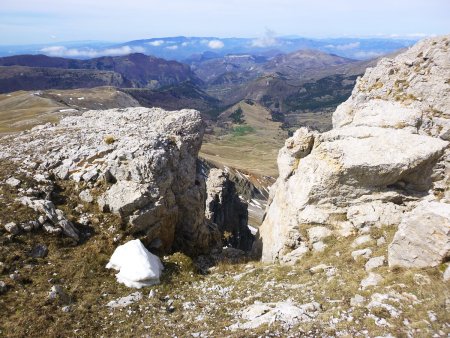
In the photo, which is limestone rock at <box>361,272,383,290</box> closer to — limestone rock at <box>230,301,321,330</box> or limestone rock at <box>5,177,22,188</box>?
limestone rock at <box>230,301,321,330</box>

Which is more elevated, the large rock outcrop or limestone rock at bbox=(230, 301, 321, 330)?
the large rock outcrop

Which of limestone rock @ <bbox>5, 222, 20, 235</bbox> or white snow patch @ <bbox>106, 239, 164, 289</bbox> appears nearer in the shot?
white snow patch @ <bbox>106, 239, 164, 289</bbox>

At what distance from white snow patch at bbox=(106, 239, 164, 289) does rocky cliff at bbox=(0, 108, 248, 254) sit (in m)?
3.26

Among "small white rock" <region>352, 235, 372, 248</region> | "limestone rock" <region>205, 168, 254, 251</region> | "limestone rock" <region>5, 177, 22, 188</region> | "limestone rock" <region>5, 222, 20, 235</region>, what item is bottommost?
"limestone rock" <region>205, 168, 254, 251</region>

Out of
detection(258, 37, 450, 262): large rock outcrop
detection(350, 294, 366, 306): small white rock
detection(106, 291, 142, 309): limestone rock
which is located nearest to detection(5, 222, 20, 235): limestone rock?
detection(106, 291, 142, 309): limestone rock

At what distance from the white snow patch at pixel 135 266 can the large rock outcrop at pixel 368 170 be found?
9.95 m

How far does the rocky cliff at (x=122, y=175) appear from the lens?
93.1ft

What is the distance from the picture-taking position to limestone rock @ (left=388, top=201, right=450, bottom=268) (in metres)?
18.1

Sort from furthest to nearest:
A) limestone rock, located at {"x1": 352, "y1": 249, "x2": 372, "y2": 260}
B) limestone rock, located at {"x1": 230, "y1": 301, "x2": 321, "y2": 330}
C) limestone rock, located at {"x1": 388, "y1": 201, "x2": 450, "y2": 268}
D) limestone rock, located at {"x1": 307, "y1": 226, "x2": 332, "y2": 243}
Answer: limestone rock, located at {"x1": 307, "y1": 226, "x2": 332, "y2": 243} → limestone rock, located at {"x1": 352, "y1": 249, "x2": 372, "y2": 260} → limestone rock, located at {"x1": 388, "y1": 201, "x2": 450, "y2": 268} → limestone rock, located at {"x1": 230, "y1": 301, "x2": 321, "y2": 330}

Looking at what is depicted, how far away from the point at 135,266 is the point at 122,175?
32.0ft

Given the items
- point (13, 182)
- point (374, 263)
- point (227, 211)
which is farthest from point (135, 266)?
point (227, 211)

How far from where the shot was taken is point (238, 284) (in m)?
22.9

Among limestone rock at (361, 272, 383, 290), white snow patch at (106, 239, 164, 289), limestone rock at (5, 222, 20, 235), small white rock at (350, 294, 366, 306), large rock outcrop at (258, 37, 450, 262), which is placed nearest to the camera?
small white rock at (350, 294, 366, 306)

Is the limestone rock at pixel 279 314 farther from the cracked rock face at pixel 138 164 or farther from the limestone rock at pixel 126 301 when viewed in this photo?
the cracked rock face at pixel 138 164
